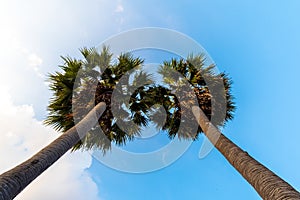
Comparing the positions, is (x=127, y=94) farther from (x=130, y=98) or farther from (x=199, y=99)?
(x=199, y=99)

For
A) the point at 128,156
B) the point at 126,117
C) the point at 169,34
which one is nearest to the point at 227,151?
the point at 126,117

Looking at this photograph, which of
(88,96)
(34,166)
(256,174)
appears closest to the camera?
(256,174)

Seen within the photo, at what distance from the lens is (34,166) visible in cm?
548

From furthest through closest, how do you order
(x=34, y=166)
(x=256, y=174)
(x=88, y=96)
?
(x=88, y=96) → (x=34, y=166) → (x=256, y=174)

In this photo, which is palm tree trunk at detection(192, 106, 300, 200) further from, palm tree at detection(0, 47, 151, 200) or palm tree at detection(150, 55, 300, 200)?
palm tree at detection(0, 47, 151, 200)

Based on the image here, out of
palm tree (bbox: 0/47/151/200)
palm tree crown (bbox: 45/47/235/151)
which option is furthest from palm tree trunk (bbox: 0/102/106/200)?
palm tree crown (bbox: 45/47/235/151)

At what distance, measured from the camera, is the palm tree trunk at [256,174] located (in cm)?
425

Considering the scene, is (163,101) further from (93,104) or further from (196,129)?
(93,104)

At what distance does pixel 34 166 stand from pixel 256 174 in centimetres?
444

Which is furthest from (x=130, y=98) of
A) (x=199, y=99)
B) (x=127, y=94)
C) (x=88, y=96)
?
(x=199, y=99)

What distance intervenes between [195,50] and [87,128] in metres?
6.38

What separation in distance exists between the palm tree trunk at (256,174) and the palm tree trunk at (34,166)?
416 cm

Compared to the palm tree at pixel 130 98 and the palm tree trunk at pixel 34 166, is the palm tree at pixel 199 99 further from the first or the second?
the palm tree trunk at pixel 34 166

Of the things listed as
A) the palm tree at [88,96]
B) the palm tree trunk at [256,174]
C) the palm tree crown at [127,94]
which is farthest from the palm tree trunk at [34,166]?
the palm tree trunk at [256,174]
